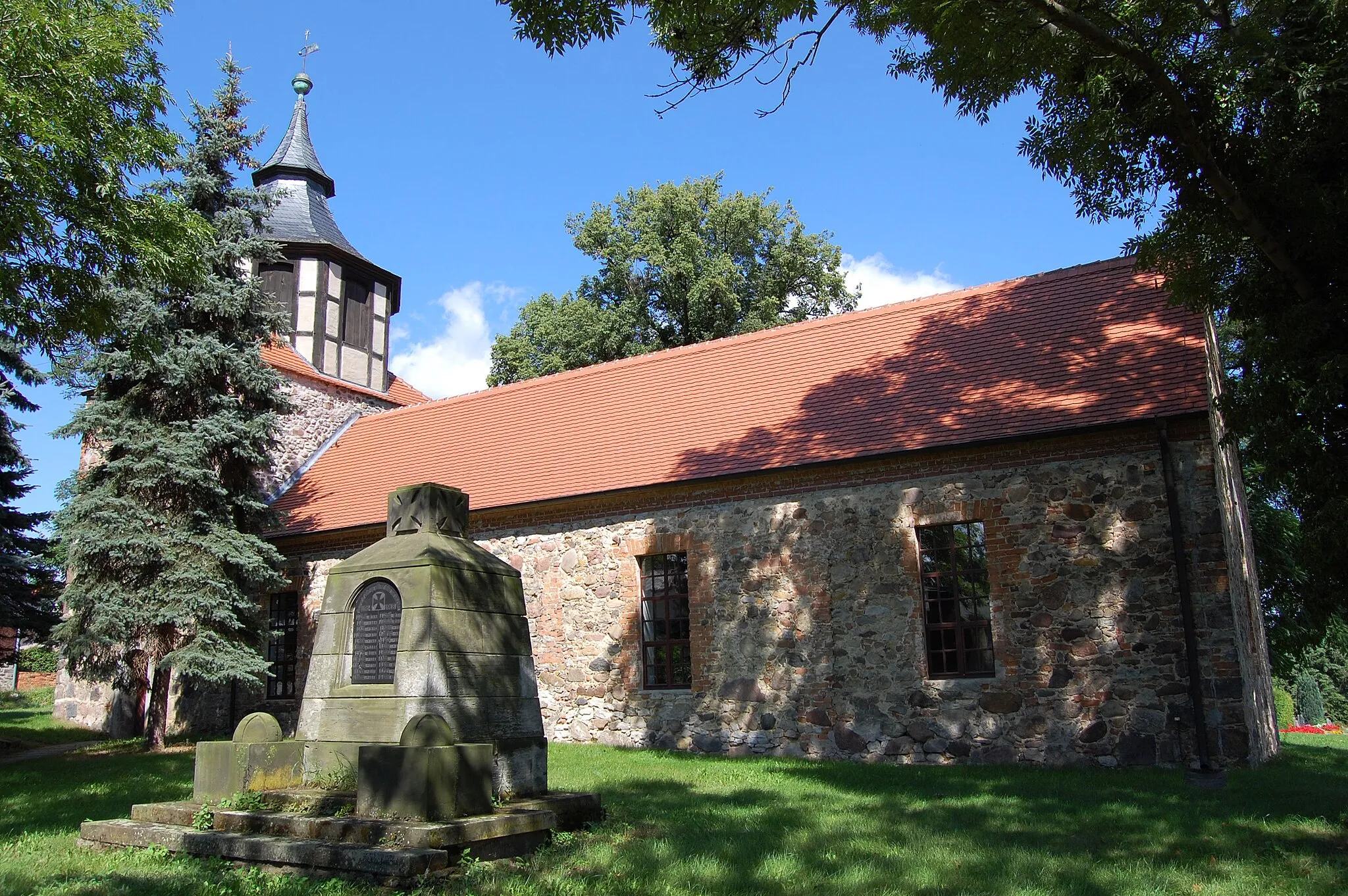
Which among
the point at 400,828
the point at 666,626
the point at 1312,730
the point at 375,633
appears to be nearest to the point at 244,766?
the point at 375,633

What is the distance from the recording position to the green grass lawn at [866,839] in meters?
5.71

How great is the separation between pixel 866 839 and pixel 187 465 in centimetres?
1223

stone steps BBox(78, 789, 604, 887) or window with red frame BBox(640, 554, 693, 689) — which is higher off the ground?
window with red frame BBox(640, 554, 693, 689)

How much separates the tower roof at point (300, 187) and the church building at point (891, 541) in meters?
7.72

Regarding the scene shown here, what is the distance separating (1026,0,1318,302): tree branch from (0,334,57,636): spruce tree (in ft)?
51.6

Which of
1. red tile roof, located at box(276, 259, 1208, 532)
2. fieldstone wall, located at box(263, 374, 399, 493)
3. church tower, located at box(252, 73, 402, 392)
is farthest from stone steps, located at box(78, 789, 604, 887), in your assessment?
church tower, located at box(252, 73, 402, 392)

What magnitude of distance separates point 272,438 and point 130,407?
2142 millimetres

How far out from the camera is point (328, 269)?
22.3 metres

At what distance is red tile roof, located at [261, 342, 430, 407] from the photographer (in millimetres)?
20609

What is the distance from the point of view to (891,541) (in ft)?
41.0

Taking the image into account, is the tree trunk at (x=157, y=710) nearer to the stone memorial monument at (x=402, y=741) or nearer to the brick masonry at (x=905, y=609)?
the brick masonry at (x=905, y=609)

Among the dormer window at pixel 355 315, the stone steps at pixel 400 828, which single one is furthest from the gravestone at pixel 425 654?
the dormer window at pixel 355 315

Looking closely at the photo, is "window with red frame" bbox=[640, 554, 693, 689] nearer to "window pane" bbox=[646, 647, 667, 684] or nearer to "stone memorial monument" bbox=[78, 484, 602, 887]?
"window pane" bbox=[646, 647, 667, 684]

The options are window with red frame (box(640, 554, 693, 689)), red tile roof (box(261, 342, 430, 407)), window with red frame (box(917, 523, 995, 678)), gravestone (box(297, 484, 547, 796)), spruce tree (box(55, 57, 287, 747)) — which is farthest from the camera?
red tile roof (box(261, 342, 430, 407))
